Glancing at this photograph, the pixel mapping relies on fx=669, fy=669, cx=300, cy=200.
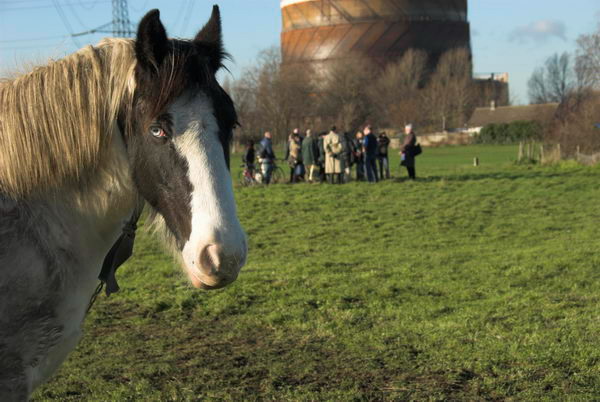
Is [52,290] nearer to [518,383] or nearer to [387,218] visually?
[518,383]

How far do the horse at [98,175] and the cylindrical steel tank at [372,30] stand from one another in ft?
297

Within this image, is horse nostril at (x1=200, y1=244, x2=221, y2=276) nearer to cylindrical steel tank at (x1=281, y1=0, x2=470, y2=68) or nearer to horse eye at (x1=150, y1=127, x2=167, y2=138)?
horse eye at (x1=150, y1=127, x2=167, y2=138)

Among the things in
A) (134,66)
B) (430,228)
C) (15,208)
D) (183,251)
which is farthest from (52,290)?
(430,228)

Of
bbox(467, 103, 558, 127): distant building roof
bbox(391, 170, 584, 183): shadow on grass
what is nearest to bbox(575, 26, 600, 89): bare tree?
bbox(391, 170, 584, 183): shadow on grass

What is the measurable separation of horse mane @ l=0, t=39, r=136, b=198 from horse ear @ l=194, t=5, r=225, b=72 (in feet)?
0.93

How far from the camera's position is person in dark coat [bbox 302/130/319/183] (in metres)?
22.9

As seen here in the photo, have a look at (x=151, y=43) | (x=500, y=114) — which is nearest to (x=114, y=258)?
(x=151, y=43)

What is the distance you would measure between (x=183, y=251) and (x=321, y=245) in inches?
377

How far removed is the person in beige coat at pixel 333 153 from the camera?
71.5 feet

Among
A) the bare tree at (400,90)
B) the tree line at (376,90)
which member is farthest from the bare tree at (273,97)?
the bare tree at (400,90)

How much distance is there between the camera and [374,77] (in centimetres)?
8812

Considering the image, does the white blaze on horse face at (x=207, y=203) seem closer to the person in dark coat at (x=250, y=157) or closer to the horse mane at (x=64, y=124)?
the horse mane at (x=64, y=124)

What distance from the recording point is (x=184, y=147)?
95.4 inches

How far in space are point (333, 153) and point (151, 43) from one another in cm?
1954
